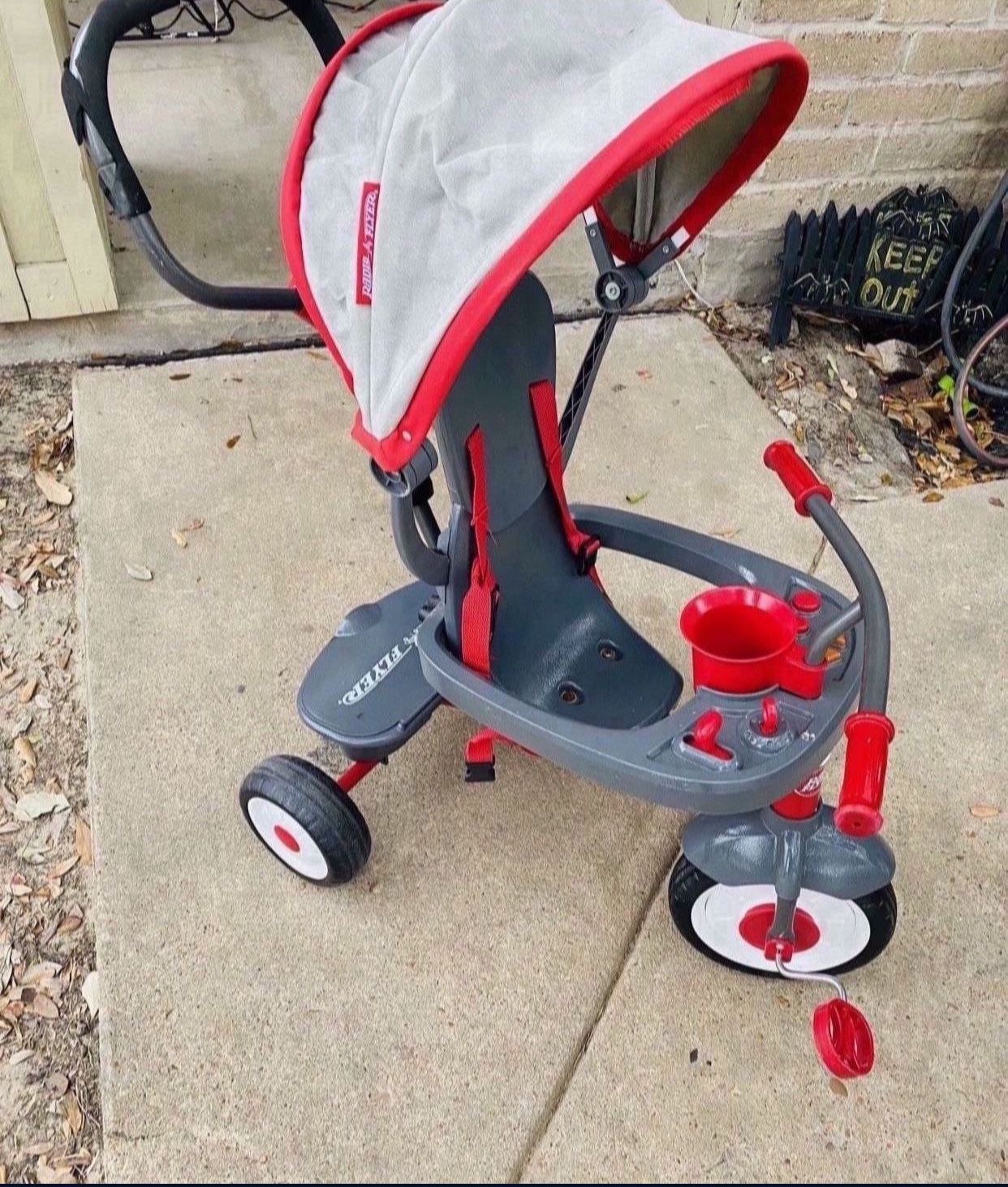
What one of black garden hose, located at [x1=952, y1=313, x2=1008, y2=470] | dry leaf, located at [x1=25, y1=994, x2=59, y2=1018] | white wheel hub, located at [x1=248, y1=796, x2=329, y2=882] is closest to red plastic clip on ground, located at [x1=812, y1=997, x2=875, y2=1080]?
white wheel hub, located at [x1=248, y1=796, x2=329, y2=882]

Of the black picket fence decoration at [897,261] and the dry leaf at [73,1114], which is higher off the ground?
the black picket fence decoration at [897,261]

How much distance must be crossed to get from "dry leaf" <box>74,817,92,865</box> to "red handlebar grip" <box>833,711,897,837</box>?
48.9 inches

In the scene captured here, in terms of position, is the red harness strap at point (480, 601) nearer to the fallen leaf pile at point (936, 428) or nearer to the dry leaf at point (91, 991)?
the dry leaf at point (91, 991)

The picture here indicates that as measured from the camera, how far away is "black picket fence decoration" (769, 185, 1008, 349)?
8.11ft

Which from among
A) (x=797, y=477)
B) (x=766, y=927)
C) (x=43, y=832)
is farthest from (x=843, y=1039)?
(x=43, y=832)

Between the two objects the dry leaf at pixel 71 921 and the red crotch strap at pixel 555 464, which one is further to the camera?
the dry leaf at pixel 71 921

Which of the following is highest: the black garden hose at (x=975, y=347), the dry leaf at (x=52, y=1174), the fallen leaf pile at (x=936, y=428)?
the black garden hose at (x=975, y=347)

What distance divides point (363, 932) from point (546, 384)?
35.0 inches

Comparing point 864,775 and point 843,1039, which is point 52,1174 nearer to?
point 843,1039

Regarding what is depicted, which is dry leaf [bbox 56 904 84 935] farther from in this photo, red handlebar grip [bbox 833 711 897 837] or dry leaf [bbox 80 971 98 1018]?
red handlebar grip [bbox 833 711 897 837]

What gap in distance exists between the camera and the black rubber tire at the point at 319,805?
4.63 ft

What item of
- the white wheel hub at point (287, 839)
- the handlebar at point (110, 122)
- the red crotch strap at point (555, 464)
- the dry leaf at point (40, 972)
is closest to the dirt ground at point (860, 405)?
the red crotch strap at point (555, 464)

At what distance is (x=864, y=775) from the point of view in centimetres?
92

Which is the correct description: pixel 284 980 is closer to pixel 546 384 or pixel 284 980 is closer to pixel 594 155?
pixel 546 384
